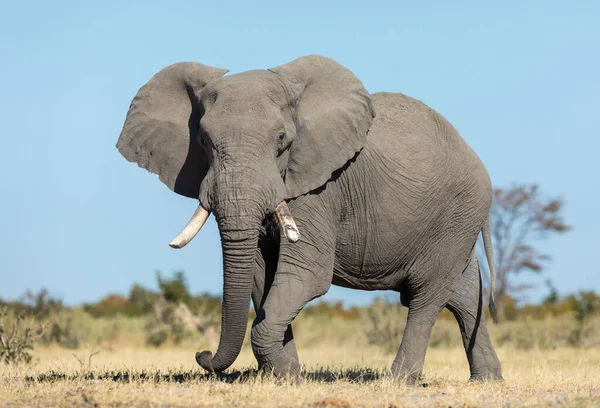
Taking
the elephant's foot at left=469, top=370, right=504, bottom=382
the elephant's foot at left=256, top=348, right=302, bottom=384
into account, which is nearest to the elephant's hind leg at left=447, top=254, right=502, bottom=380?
the elephant's foot at left=469, top=370, right=504, bottom=382

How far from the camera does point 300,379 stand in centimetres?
959

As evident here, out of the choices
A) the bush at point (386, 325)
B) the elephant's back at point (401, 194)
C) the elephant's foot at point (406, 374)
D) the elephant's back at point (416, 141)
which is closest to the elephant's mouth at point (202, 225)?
the elephant's back at point (401, 194)

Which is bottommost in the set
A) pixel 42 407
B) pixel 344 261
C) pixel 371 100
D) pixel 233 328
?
pixel 42 407

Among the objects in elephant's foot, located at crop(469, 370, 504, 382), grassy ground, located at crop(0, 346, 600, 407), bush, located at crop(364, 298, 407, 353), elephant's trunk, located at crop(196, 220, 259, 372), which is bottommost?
grassy ground, located at crop(0, 346, 600, 407)

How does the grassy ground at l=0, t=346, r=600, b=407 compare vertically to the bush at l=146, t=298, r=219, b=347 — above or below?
below

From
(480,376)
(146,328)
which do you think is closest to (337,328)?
(146,328)

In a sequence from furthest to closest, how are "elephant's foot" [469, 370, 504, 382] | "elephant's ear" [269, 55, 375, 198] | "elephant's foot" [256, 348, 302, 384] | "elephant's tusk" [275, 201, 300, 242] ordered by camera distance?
"elephant's foot" [469, 370, 504, 382] → "elephant's ear" [269, 55, 375, 198] → "elephant's foot" [256, 348, 302, 384] → "elephant's tusk" [275, 201, 300, 242]

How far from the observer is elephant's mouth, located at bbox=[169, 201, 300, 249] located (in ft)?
28.9

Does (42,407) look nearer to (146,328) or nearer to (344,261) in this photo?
(344,261)

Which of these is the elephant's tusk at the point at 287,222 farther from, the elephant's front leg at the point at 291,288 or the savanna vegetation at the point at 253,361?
the savanna vegetation at the point at 253,361

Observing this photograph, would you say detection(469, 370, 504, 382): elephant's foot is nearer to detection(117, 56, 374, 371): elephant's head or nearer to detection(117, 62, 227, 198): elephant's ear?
detection(117, 56, 374, 371): elephant's head

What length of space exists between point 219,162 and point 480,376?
15.3 ft

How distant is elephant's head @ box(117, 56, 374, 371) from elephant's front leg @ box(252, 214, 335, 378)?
0.79 feet

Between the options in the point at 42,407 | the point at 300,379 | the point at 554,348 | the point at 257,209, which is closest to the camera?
the point at 42,407
